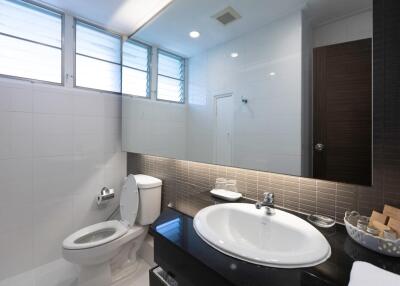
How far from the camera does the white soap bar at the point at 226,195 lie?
1213 millimetres

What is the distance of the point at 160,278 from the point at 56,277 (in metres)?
1.42

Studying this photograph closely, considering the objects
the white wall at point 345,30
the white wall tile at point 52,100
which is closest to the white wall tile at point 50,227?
the white wall tile at point 52,100

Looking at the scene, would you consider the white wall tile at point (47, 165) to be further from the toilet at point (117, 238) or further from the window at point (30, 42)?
the toilet at point (117, 238)

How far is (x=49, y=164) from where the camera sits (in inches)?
70.9

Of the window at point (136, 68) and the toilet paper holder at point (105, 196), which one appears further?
the toilet paper holder at point (105, 196)

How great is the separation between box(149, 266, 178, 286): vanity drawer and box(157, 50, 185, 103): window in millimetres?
1153

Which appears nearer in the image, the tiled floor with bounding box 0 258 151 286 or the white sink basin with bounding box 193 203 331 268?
the white sink basin with bounding box 193 203 331 268

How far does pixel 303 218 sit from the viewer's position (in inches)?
38.1

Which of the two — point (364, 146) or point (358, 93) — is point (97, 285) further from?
point (358, 93)

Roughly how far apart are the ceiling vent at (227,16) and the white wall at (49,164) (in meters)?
1.43

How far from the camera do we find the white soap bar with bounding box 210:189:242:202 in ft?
3.98

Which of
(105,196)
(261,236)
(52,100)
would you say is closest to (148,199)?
(105,196)

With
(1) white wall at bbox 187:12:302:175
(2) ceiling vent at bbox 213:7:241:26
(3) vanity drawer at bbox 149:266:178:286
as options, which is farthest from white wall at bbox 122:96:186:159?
(3) vanity drawer at bbox 149:266:178:286

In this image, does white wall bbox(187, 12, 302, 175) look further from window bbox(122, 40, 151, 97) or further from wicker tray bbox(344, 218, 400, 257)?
window bbox(122, 40, 151, 97)
